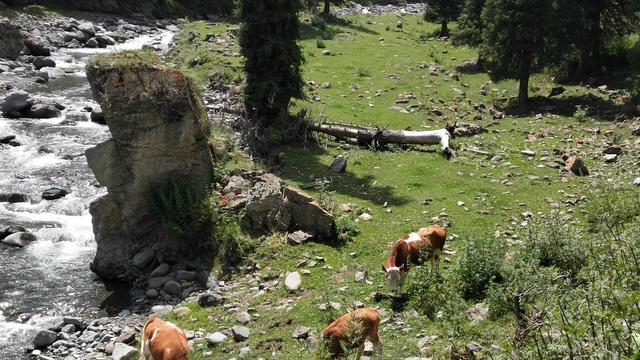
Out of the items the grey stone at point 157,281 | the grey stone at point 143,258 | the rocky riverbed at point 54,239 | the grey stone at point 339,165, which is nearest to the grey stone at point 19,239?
the rocky riverbed at point 54,239

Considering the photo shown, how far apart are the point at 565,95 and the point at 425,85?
27.7 ft

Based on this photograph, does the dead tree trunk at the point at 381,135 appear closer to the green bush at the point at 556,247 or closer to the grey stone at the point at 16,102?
the green bush at the point at 556,247

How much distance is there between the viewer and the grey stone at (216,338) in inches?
512

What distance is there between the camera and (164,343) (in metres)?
10.9

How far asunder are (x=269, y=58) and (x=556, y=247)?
1763 cm

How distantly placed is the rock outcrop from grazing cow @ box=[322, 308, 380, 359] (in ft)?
22.7

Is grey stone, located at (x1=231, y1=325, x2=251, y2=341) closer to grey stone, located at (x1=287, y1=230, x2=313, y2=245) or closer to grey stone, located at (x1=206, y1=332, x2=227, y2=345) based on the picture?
grey stone, located at (x1=206, y1=332, x2=227, y2=345)

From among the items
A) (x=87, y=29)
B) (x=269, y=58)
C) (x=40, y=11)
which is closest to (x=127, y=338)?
(x=269, y=58)

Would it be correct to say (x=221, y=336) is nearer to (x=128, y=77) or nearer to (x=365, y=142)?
(x=128, y=77)

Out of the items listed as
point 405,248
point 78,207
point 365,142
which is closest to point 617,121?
point 365,142

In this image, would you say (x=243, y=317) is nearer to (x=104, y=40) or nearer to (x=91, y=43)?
(x=91, y=43)

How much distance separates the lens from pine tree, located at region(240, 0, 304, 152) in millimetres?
27031

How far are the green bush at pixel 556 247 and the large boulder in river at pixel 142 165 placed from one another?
9215 millimetres

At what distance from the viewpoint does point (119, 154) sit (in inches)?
723
